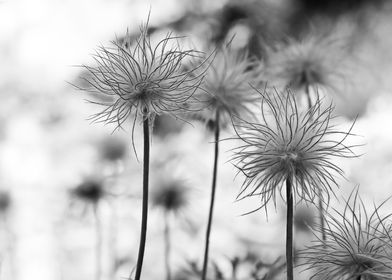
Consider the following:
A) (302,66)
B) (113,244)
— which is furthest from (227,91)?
(113,244)

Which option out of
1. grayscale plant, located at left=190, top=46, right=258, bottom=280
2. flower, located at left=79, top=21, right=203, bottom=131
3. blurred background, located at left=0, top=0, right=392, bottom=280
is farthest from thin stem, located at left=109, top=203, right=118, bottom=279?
flower, located at left=79, top=21, right=203, bottom=131

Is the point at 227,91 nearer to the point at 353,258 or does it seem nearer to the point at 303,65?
the point at 303,65

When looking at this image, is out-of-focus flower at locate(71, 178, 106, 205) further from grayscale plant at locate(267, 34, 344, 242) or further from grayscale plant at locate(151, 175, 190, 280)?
grayscale plant at locate(267, 34, 344, 242)

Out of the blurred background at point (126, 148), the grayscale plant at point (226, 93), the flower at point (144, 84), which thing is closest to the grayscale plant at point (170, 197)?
the blurred background at point (126, 148)

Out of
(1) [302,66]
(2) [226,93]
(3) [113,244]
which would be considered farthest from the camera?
(3) [113,244]

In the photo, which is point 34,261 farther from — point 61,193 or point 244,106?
point 244,106

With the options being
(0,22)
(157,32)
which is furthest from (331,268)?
(0,22)

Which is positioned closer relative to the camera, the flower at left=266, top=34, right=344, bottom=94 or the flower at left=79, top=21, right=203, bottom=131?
the flower at left=79, top=21, right=203, bottom=131
